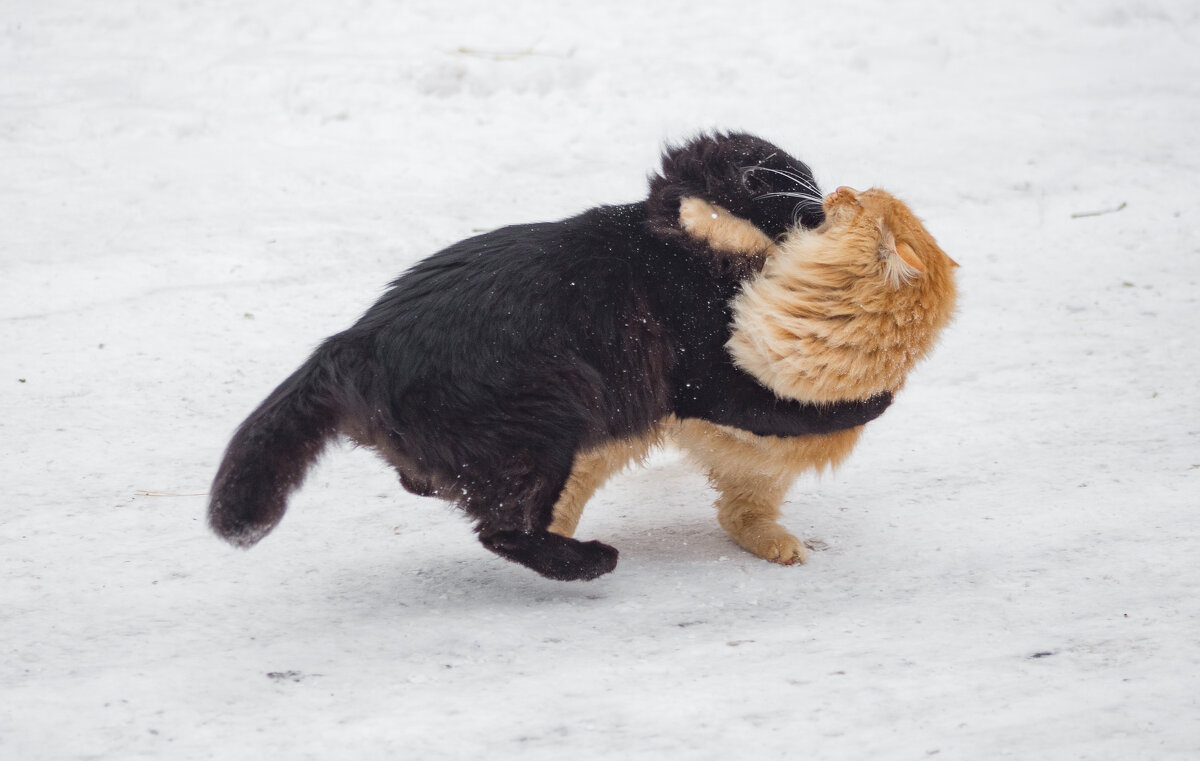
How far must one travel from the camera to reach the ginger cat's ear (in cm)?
275

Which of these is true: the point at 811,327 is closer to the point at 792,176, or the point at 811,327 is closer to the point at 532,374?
the point at 792,176

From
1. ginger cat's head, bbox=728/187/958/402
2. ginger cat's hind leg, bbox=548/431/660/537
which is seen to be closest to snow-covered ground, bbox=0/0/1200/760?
ginger cat's hind leg, bbox=548/431/660/537

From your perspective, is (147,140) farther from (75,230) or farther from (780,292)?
(780,292)

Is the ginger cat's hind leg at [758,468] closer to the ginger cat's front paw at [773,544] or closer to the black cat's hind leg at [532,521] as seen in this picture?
the ginger cat's front paw at [773,544]

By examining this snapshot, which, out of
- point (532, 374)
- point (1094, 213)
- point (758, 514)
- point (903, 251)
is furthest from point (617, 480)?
point (1094, 213)

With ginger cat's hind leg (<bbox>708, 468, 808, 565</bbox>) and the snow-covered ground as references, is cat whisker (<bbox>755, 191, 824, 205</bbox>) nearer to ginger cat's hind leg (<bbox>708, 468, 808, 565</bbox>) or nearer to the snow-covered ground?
the snow-covered ground

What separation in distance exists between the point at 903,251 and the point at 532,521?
3.84 ft

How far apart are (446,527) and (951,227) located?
341 cm

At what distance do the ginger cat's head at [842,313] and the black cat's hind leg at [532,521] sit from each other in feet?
1.94

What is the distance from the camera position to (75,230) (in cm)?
491

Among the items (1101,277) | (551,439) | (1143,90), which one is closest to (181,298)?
(551,439)

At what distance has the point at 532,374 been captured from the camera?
2.62 m

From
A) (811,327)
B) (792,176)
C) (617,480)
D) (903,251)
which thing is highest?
(792,176)

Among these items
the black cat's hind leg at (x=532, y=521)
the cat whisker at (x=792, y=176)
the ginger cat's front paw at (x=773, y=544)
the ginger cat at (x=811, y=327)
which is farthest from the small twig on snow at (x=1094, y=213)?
the black cat's hind leg at (x=532, y=521)
